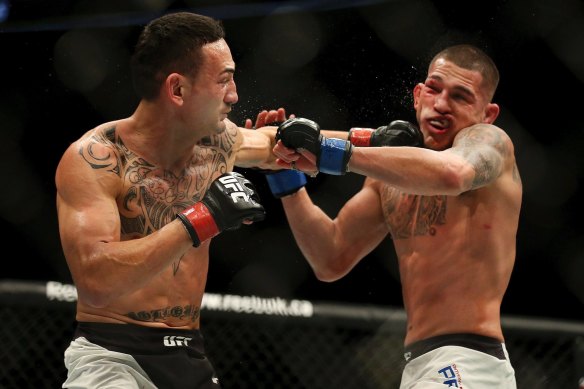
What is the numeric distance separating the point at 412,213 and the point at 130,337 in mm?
810

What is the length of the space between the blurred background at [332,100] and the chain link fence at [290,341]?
0.91 meters

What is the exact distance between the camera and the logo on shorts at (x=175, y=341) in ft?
6.23

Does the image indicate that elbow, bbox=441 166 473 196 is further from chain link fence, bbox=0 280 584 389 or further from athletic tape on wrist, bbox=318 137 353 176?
chain link fence, bbox=0 280 584 389

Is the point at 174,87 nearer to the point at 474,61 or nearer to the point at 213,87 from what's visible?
the point at 213,87

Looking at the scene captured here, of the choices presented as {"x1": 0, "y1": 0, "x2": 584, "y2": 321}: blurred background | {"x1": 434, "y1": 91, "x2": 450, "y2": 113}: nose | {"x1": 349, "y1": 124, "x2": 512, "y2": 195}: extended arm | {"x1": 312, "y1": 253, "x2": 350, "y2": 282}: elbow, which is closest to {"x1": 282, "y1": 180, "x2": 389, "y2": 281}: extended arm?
{"x1": 312, "y1": 253, "x2": 350, "y2": 282}: elbow

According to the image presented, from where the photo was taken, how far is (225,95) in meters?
2.03

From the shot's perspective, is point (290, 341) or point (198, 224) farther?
point (290, 341)

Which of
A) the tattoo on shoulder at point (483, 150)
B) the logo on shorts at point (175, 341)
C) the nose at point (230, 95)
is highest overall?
the nose at point (230, 95)

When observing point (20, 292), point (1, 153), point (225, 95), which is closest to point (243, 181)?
point (225, 95)

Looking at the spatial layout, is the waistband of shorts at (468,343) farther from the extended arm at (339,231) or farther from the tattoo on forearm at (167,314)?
the tattoo on forearm at (167,314)

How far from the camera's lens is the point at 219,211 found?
5.98 ft

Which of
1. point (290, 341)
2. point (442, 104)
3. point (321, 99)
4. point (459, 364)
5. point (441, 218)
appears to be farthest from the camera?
point (321, 99)

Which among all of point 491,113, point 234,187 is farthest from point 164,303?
point 491,113

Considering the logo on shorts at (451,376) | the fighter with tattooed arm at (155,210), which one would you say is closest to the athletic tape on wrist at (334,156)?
the fighter with tattooed arm at (155,210)
